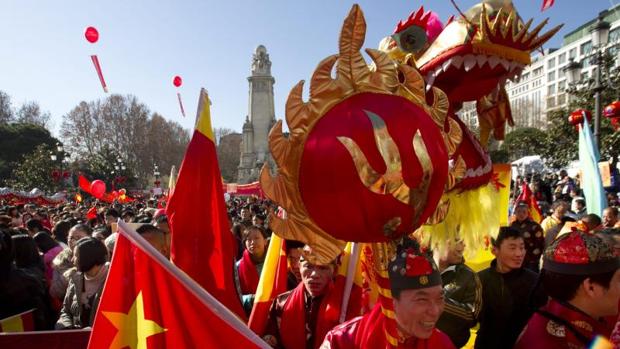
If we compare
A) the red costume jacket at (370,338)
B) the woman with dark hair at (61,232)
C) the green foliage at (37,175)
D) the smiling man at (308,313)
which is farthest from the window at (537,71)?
the red costume jacket at (370,338)

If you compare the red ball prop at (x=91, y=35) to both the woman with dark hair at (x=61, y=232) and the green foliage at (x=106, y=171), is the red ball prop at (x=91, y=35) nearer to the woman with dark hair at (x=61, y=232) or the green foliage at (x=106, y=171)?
the woman with dark hair at (x=61, y=232)

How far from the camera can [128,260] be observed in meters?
2.22

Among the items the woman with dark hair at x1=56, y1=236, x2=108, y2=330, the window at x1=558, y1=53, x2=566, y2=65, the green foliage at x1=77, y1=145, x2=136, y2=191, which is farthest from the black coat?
the window at x1=558, y1=53, x2=566, y2=65

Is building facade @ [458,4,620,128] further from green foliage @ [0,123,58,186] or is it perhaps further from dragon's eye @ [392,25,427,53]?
dragon's eye @ [392,25,427,53]

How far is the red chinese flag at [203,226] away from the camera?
3080mm

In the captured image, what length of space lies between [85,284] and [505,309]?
9.55 ft

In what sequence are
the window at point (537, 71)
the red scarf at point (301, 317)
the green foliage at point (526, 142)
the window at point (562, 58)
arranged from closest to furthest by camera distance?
the red scarf at point (301, 317) < the green foliage at point (526, 142) < the window at point (562, 58) < the window at point (537, 71)

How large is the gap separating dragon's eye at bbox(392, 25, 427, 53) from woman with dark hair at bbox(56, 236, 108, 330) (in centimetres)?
255

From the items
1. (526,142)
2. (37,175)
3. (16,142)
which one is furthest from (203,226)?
(16,142)

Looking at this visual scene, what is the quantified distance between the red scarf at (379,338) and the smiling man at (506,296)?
3.42ft

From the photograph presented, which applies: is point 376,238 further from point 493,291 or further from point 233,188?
point 233,188

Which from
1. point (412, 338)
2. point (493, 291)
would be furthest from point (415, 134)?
point (493, 291)

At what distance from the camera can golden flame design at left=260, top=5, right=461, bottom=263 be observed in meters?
1.84

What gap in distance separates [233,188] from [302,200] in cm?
2647
